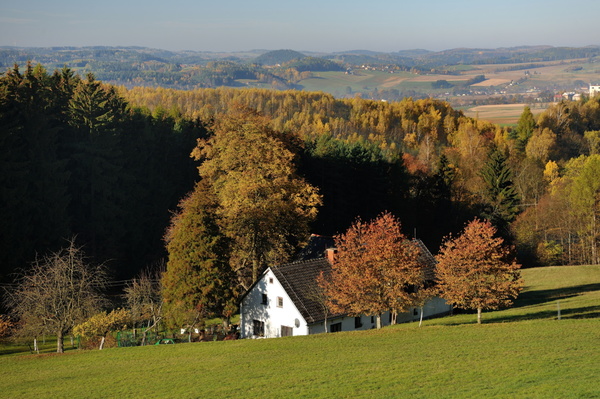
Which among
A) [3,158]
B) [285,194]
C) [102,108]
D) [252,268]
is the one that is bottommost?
[252,268]

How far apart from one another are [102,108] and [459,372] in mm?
44018

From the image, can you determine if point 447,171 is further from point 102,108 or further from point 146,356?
point 146,356

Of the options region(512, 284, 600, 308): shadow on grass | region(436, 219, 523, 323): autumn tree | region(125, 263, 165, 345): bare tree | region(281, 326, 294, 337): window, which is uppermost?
region(436, 219, 523, 323): autumn tree

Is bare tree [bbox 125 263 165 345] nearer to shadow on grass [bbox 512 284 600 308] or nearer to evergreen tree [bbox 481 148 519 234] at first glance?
shadow on grass [bbox 512 284 600 308]

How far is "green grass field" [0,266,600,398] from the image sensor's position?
66.6 feet

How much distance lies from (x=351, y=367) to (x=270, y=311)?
15.1m

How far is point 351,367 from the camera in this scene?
24.3 meters

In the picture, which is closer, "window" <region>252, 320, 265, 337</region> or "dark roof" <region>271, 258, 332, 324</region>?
"dark roof" <region>271, 258, 332, 324</region>

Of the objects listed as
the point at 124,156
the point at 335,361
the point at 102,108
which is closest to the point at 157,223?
the point at 124,156

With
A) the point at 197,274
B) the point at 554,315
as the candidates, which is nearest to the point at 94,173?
the point at 197,274

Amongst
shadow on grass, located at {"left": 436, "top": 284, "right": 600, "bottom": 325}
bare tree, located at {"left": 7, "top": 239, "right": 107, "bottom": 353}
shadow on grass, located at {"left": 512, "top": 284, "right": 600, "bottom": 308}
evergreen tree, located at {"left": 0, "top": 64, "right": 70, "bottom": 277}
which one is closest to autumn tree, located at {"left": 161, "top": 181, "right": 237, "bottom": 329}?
bare tree, located at {"left": 7, "top": 239, "right": 107, "bottom": 353}

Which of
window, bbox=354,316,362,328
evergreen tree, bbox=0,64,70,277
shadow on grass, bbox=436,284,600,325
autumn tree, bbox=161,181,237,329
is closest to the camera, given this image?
shadow on grass, bbox=436,284,600,325

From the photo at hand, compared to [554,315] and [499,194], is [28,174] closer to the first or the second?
[554,315]

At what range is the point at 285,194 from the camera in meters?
44.7
